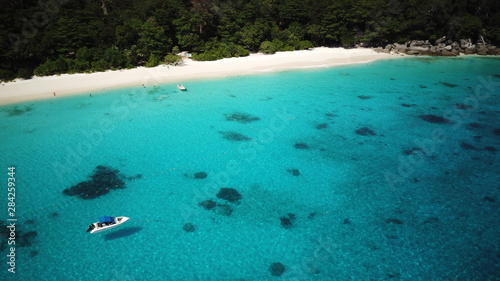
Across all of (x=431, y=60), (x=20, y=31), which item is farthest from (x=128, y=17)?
(x=431, y=60)

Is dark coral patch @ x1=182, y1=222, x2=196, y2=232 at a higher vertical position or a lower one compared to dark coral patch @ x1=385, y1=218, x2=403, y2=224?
higher

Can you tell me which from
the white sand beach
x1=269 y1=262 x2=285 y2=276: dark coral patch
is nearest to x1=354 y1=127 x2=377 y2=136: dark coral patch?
x1=269 y1=262 x2=285 y2=276: dark coral patch

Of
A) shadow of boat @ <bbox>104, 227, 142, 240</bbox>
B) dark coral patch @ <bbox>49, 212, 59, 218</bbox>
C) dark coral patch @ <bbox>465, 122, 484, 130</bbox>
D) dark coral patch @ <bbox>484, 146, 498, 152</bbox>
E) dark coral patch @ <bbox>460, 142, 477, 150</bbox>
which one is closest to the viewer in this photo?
shadow of boat @ <bbox>104, 227, 142, 240</bbox>

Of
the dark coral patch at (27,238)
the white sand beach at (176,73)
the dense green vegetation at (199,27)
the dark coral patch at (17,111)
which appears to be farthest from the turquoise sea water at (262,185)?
the dense green vegetation at (199,27)

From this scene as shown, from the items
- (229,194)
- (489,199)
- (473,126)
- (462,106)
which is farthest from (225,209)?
(462,106)

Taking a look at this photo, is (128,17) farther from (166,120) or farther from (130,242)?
(130,242)

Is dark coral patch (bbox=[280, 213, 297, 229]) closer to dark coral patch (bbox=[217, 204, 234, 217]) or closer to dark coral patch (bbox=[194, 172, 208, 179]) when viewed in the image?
dark coral patch (bbox=[217, 204, 234, 217])

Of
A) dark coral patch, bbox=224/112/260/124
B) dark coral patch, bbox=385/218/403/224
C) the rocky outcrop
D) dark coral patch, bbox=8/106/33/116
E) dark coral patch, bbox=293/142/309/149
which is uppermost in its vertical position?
the rocky outcrop
